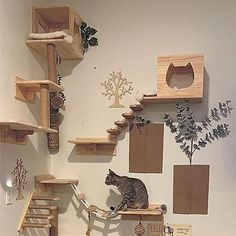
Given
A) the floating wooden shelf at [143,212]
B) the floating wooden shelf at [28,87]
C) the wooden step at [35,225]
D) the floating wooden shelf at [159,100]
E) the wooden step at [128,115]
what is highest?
the floating wooden shelf at [28,87]

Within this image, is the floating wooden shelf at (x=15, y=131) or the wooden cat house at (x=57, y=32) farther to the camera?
the wooden cat house at (x=57, y=32)

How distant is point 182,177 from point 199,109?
16.8 inches

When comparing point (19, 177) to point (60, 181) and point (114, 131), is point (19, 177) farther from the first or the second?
point (114, 131)

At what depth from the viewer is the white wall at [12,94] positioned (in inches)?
68.5

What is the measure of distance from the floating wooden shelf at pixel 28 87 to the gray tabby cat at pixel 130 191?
2.11 feet

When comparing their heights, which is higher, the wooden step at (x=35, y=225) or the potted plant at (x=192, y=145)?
the potted plant at (x=192, y=145)

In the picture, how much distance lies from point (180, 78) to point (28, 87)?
903 millimetres

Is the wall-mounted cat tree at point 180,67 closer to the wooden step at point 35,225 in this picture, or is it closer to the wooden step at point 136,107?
the wooden step at point 136,107

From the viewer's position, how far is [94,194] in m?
2.30

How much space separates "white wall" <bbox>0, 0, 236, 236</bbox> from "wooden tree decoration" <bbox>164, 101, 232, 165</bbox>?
0.04 metres

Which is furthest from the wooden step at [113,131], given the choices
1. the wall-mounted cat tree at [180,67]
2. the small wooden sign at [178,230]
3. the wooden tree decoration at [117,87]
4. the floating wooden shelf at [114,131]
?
the small wooden sign at [178,230]

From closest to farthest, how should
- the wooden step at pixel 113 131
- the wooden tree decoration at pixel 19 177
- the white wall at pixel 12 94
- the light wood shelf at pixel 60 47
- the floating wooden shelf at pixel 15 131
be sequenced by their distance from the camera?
1. the floating wooden shelf at pixel 15 131
2. the white wall at pixel 12 94
3. the wooden tree decoration at pixel 19 177
4. the light wood shelf at pixel 60 47
5. the wooden step at pixel 113 131

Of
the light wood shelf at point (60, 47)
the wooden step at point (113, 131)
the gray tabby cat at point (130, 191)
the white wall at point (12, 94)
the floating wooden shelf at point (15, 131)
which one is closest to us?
the floating wooden shelf at point (15, 131)

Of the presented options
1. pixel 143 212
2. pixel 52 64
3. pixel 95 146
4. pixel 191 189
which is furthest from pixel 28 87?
pixel 191 189
